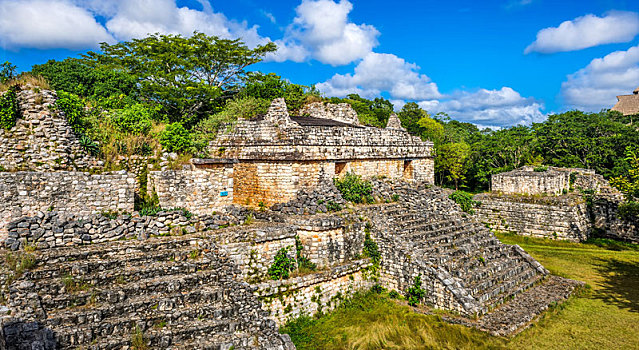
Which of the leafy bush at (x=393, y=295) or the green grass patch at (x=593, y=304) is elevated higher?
the leafy bush at (x=393, y=295)

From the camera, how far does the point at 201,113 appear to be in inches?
792

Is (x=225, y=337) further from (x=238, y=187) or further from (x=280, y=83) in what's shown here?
(x=280, y=83)

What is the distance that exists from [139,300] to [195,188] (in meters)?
4.79

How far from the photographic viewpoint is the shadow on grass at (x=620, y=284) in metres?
10.9

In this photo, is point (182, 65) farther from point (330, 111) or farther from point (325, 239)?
point (325, 239)

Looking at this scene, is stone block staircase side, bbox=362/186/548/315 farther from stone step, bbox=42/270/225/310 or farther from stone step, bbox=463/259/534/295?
stone step, bbox=42/270/225/310

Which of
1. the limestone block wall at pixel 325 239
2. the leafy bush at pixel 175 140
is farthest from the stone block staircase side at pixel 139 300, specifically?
the leafy bush at pixel 175 140

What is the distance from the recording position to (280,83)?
19.9 meters

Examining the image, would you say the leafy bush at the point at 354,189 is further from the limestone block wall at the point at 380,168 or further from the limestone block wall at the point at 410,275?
the limestone block wall at the point at 410,275

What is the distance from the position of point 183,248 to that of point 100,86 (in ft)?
33.4

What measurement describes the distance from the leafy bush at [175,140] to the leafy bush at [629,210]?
1806 centimetres

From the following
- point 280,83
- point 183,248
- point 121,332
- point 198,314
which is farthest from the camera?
point 280,83

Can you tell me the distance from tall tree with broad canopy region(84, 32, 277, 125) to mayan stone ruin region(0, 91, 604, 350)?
800 centimetres

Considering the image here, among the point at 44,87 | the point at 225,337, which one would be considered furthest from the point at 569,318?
the point at 44,87
